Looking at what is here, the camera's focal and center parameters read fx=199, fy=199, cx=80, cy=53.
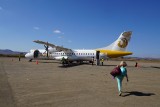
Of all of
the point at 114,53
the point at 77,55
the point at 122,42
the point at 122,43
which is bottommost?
the point at 77,55

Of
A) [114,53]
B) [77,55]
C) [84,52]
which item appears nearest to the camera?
[114,53]

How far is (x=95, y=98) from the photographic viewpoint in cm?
866

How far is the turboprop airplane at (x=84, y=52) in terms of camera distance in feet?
112

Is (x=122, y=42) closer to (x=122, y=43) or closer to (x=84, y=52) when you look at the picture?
(x=122, y=43)

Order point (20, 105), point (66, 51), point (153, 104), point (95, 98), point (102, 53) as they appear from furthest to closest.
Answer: point (66, 51)
point (102, 53)
point (95, 98)
point (153, 104)
point (20, 105)

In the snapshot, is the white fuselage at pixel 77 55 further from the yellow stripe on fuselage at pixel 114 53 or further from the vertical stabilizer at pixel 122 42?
the vertical stabilizer at pixel 122 42

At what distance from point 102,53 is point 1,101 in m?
28.8

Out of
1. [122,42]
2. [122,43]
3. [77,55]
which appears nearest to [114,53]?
[122,43]

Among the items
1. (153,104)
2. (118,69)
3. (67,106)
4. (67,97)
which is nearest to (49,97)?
(67,97)

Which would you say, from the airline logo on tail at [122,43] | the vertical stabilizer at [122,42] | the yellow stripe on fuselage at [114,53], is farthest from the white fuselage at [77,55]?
the airline logo on tail at [122,43]

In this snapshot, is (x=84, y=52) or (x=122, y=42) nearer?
(x=122, y=42)

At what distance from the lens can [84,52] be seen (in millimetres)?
37469

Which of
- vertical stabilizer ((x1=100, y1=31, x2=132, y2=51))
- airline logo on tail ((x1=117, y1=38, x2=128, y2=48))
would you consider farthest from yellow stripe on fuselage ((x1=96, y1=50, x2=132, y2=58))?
airline logo on tail ((x1=117, y1=38, x2=128, y2=48))

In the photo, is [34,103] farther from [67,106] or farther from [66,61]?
[66,61]
